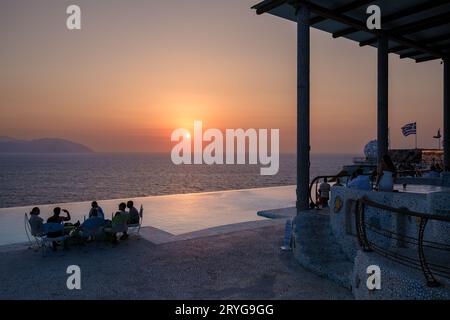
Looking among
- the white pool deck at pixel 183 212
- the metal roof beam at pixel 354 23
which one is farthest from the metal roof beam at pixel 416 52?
the white pool deck at pixel 183 212

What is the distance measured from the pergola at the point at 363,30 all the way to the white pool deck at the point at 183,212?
4.86 meters

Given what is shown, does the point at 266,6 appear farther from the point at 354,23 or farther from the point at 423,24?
the point at 423,24

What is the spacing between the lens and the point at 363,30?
1361 centimetres

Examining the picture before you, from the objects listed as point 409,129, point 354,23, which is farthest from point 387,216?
point 409,129

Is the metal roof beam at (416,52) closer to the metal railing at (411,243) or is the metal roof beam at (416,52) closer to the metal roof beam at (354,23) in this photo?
the metal roof beam at (354,23)

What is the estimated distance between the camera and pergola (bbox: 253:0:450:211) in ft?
37.4

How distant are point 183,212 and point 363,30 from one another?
482 inches

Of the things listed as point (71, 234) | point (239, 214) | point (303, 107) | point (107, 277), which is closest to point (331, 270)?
point (107, 277)

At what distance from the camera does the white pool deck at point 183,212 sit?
14.0m

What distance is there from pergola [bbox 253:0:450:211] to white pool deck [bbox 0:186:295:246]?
4.86 metres

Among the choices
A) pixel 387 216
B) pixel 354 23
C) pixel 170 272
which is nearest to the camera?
pixel 387 216

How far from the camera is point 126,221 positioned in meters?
10.3

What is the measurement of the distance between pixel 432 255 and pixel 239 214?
1303cm

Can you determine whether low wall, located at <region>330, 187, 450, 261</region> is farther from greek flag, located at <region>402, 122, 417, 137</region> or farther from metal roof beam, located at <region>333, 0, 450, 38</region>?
greek flag, located at <region>402, 122, 417, 137</region>
